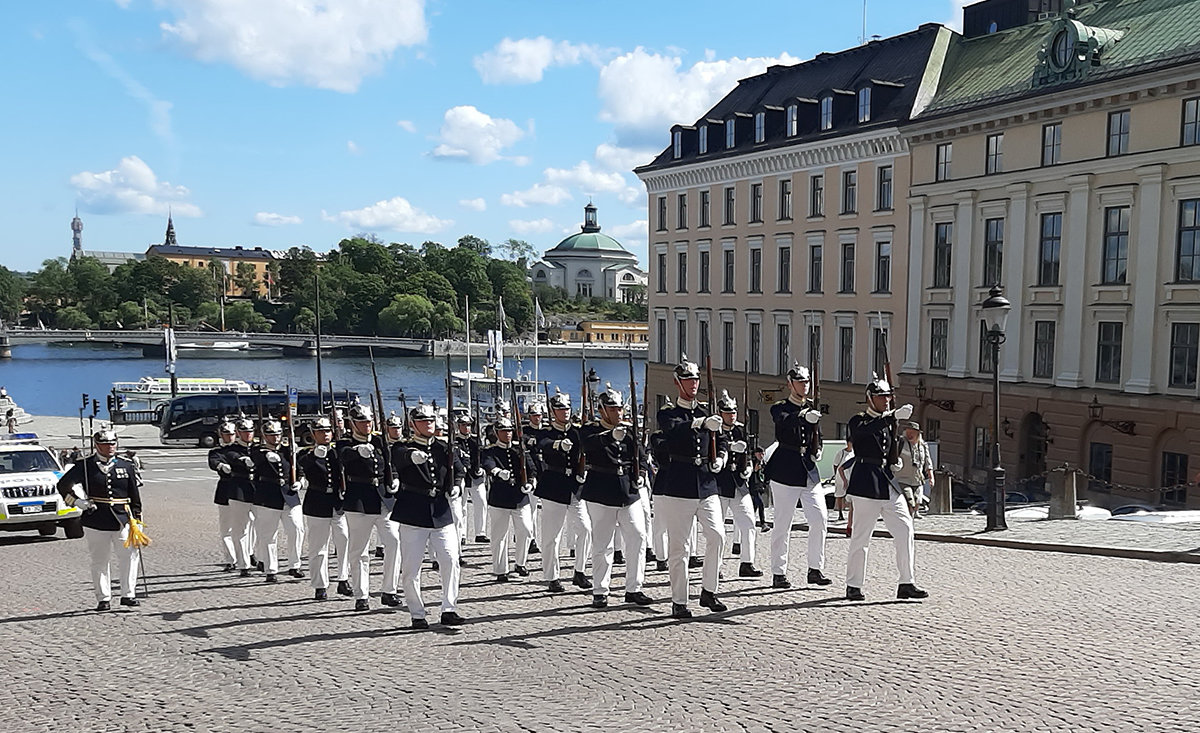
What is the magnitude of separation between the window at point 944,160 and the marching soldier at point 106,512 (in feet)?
104

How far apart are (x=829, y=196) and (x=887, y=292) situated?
4723 millimetres

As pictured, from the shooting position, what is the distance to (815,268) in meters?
44.7

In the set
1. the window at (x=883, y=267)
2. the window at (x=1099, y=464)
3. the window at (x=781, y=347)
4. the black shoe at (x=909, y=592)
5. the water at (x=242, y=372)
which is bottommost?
the water at (x=242, y=372)

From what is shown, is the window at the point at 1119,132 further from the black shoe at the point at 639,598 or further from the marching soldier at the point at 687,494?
the black shoe at the point at 639,598

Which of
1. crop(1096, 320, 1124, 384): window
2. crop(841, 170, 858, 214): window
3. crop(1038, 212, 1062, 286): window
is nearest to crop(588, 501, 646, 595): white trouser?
crop(1096, 320, 1124, 384): window

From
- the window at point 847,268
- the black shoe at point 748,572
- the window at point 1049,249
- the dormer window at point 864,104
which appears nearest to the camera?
the black shoe at point 748,572

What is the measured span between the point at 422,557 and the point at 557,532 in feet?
8.96

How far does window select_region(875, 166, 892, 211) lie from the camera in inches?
1609

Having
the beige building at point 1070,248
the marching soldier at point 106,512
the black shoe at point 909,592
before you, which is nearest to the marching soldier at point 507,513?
the marching soldier at point 106,512

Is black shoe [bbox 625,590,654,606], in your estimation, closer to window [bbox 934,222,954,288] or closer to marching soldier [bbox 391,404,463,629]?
marching soldier [bbox 391,404,463,629]

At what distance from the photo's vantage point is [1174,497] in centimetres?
3002

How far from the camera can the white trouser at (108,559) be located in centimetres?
1191

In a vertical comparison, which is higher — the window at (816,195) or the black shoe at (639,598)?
the window at (816,195)

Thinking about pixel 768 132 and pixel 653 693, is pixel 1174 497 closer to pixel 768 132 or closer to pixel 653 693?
pixel 768 132
